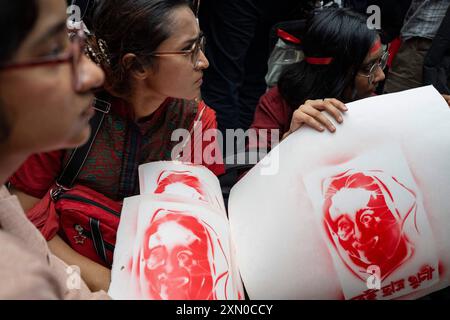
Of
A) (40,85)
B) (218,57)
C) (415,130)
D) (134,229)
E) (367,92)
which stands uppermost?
(40,85)

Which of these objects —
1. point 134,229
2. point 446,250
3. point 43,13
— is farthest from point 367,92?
point 43,13

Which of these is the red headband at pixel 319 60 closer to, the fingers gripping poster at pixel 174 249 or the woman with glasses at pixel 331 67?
the woman with glasses at pixel 331 67

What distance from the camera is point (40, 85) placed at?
0.61 meters

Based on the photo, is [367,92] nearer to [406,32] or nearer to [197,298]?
[406,32]

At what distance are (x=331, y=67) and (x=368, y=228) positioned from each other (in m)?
0.69

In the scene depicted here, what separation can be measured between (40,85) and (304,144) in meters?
0.54

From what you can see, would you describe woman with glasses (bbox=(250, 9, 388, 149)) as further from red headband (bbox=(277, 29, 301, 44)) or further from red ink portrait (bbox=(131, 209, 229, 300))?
red ink portrait (bbox=(131, 209, 229, 300))

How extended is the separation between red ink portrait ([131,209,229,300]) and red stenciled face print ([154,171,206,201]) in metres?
0.09

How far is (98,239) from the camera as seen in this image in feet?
3.50

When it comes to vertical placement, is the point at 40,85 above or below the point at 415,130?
above

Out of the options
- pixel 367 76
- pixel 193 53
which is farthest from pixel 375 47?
pixel 193 53

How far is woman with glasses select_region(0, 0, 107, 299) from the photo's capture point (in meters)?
0.58

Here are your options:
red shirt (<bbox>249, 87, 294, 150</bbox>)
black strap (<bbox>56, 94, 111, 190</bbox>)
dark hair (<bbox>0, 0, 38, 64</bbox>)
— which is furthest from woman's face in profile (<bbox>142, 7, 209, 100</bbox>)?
dark hair (<bbox>0, 0, 38, 64</bbox>)

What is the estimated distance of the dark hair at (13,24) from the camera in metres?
0.56
